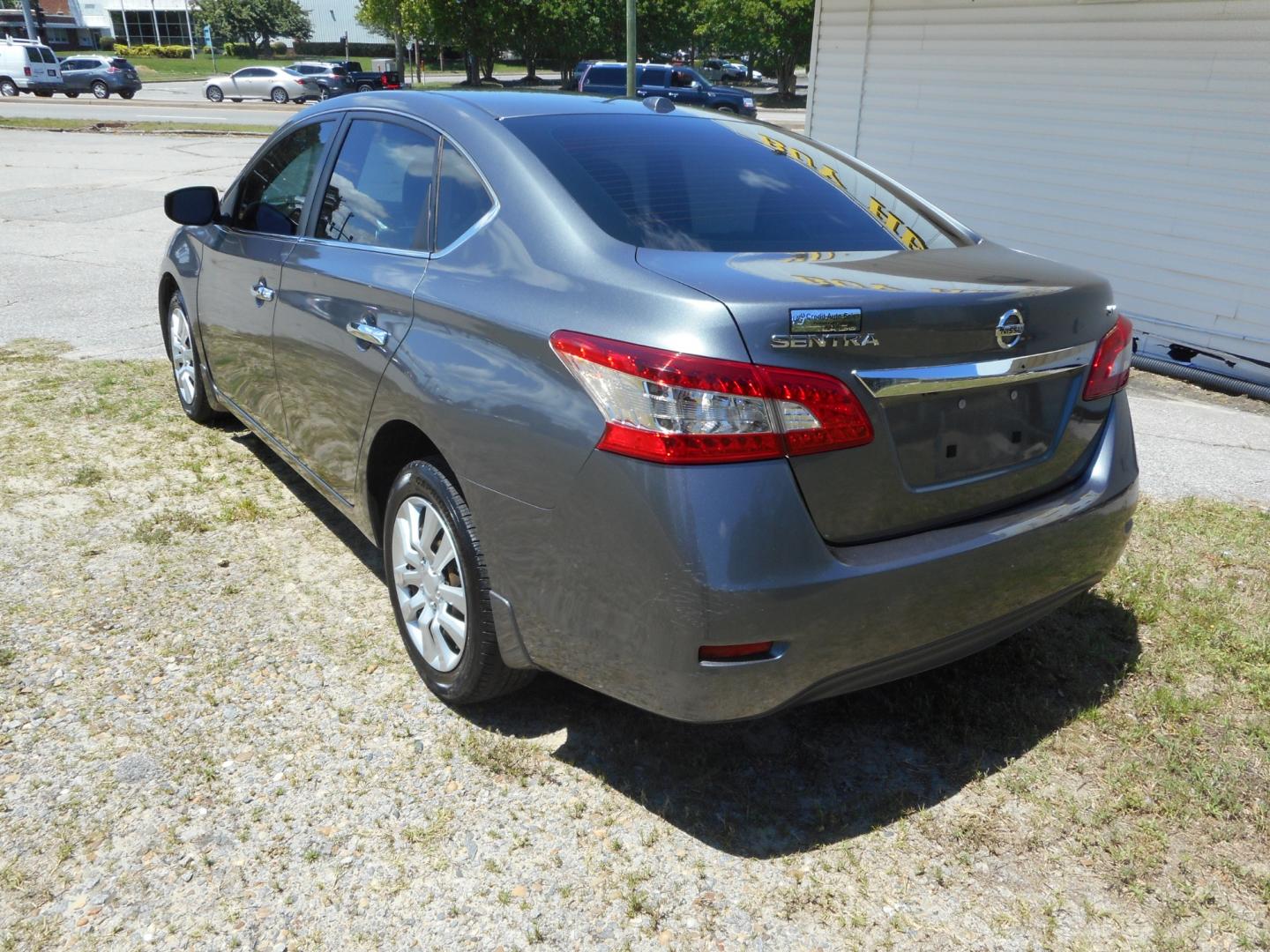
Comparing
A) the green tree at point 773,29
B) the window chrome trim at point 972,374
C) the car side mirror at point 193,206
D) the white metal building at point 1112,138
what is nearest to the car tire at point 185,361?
the car side mirror at point 193,206

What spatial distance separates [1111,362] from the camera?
113 inches

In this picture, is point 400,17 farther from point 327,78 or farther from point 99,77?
point 99,77

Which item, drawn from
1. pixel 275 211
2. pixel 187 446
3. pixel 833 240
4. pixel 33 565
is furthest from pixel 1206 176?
pixel 33 565

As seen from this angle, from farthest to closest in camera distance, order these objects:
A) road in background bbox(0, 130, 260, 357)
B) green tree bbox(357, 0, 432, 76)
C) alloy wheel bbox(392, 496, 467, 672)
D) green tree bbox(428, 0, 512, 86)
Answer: green tree bbox(428, 0, 512, 86)
green tree bbox(357, 0, 432, 76)
road in background bbox(0, 130, 260, 357)
alloy wheel bbox(392, 496, 467, 672)

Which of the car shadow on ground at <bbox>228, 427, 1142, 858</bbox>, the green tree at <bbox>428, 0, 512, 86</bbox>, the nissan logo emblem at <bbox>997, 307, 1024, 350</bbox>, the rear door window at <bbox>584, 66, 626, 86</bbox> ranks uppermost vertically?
the green tree at <bbox>428, 0, 512, 86</bbox>

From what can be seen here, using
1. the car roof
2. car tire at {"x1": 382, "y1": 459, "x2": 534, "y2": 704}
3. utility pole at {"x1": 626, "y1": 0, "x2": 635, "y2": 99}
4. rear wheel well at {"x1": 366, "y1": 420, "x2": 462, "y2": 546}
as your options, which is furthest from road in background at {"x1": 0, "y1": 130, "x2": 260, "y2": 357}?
utility pole at {"x1": 626, "y1": 0, "x2": 635, "y2": 99}

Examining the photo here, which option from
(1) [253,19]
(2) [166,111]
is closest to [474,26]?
(2) [166,111]

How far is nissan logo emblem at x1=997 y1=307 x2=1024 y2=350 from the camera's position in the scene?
2477 mm

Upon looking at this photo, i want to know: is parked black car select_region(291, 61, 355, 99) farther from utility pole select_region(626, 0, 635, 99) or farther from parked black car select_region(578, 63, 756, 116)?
utility pole select_region(626, 0, 635, 99)

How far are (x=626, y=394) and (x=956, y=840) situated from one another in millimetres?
1424

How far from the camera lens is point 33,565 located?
396cm

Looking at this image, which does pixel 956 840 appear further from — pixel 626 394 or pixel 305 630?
pixel 305 630

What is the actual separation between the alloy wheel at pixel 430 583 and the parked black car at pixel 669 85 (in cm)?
2898

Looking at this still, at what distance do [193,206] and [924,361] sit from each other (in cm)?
341
